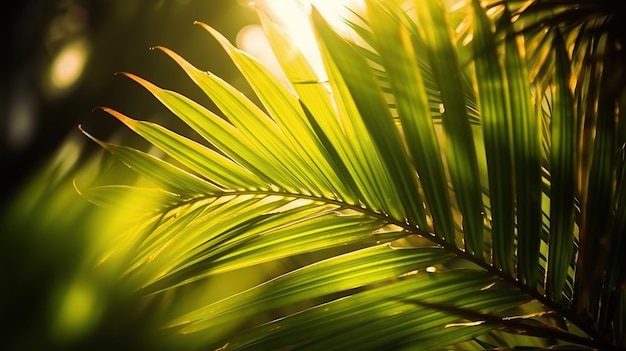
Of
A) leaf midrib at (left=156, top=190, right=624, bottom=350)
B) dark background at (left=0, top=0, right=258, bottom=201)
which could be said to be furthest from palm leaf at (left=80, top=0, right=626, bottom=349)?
dark background at (left=0, top=0, right=258, bottom=201)

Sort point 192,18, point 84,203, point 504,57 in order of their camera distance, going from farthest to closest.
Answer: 1. point 192,18
2. point 84,203
3. point 504,57

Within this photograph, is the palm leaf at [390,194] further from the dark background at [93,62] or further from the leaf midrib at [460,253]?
the dark background at [93,62]

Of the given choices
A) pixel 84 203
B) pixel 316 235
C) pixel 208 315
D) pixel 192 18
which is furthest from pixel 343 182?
pixel 192 18

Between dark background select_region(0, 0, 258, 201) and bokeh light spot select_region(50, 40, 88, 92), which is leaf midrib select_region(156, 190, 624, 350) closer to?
dark background select_region(0, 0, 258, 201)

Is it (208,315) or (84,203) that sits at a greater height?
(84,203)

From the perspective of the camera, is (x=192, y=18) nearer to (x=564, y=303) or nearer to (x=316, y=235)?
(x=316, y=235)

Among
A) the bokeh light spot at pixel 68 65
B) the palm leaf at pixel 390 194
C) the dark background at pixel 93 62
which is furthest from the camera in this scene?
the bokeh light spot at pixel 68 65

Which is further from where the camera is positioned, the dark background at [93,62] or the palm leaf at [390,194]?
the dark background at [93,62]

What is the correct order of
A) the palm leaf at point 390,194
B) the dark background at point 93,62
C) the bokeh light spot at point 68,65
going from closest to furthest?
the palm leaf at point 390,194
the dark background at point 93,62
the bokeh light spot at point 68,65

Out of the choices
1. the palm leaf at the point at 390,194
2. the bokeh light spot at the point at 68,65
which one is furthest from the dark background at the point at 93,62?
the palm leaf at the point at 390,194
